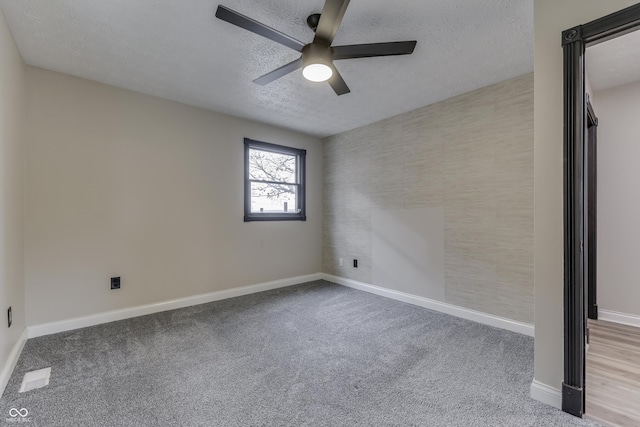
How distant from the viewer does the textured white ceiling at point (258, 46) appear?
1.84 metres

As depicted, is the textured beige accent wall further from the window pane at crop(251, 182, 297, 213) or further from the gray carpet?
the window pane at crop(251, 182, 297, 213)

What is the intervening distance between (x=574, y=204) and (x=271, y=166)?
358 centimetres

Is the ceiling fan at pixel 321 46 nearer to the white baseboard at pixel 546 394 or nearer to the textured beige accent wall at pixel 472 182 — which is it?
the textured beige accent wall at pixel 472 182

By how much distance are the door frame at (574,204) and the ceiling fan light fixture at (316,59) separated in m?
1.32

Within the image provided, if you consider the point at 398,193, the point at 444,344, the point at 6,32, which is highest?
the point at 6,32

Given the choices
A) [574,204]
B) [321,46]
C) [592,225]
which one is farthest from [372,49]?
[592,225]

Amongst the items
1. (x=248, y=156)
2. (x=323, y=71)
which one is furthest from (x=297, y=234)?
(x=323, y=71)

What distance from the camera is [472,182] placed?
3.04 meters

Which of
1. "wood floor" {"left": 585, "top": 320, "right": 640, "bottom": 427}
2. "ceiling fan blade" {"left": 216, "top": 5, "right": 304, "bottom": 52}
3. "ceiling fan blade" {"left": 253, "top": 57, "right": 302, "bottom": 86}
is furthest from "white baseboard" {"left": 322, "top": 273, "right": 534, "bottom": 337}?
"ceiling fan blade" {"left": 216, "top": 5, "right": 304, "bottom": 52}

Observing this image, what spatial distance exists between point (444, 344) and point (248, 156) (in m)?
3.24

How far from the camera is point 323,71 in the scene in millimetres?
1888

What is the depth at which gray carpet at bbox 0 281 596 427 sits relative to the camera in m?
1.59

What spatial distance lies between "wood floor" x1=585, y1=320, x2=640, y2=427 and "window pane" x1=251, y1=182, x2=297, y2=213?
3705 millimetres

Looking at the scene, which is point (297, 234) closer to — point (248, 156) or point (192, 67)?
point (248, 156)
